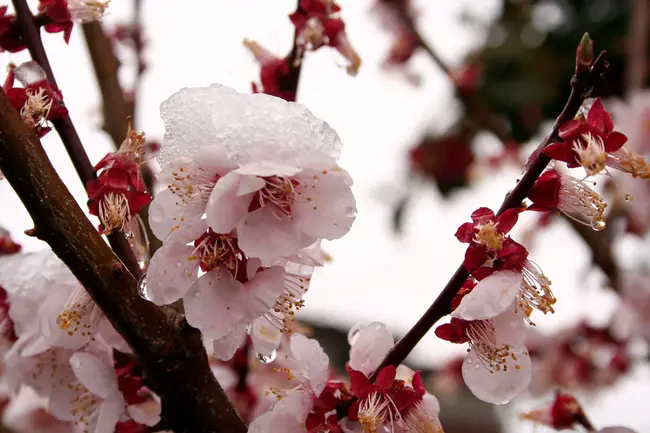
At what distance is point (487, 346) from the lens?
56cm

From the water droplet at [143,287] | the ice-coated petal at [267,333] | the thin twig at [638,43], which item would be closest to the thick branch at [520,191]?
the ice-coated petal at [267,333]

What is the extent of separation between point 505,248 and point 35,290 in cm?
49

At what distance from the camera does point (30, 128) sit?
20.6 inches

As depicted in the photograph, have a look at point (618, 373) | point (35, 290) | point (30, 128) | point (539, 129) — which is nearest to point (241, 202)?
point (30, 128)

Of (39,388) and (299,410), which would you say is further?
(39,388)

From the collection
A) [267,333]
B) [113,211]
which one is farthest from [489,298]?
[113,211]

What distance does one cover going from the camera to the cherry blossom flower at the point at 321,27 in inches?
30.0

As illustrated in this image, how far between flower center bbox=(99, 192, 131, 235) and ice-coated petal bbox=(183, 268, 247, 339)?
85mm

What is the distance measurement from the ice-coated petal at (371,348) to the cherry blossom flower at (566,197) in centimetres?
19

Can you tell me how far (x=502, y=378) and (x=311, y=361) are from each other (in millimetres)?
175

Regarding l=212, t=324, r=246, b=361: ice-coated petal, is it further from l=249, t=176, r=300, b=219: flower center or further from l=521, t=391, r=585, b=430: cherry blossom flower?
l=521, t=391, r=585, b=430: cherry blossom flower

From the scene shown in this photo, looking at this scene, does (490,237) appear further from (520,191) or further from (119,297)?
(119,297)

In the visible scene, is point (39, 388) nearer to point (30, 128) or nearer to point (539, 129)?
point (30, 128)

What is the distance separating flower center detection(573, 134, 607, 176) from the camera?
48 cm
